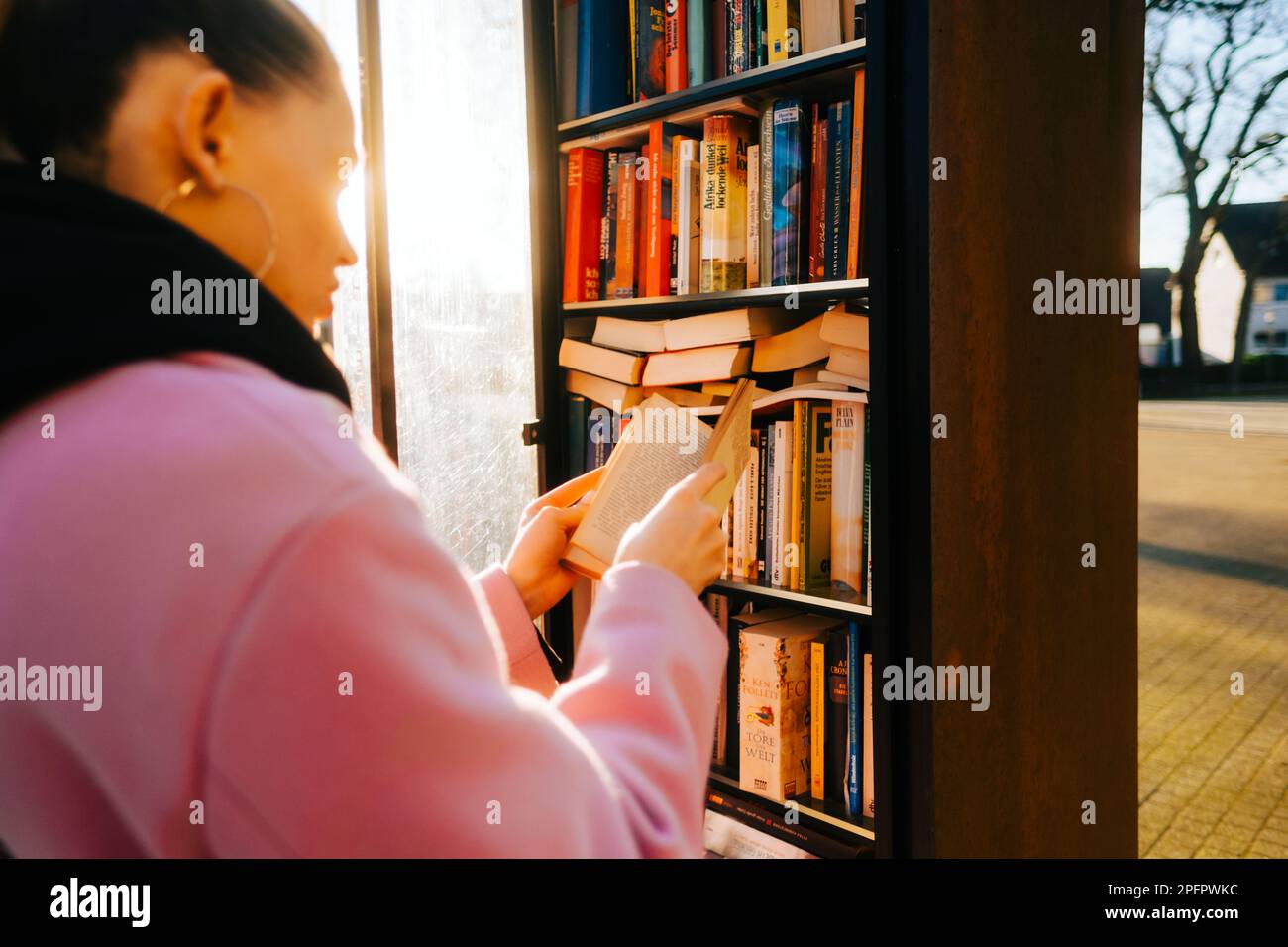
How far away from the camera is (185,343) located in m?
0.47

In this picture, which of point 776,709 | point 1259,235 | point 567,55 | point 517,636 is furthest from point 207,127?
point 1259,235

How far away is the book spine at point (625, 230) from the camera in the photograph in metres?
1.98

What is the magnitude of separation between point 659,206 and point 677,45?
34 cm

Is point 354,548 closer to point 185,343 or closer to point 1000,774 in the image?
point 185,343

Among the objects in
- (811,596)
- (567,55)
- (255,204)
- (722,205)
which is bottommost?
(811,596)

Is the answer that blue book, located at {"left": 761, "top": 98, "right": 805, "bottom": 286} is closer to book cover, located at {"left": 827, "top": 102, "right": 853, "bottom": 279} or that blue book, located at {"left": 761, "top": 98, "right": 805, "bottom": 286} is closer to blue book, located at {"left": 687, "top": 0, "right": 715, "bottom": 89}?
book cover, located at {"left": 827, "top": 102, "right": 853, "bottom": 279}

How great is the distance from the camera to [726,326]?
1804mm

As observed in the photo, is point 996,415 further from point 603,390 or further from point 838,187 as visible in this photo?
point 603,390

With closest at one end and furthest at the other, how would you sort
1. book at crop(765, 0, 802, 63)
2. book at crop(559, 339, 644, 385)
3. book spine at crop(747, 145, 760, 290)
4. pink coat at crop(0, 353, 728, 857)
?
pink coat at crop(0, 353, 728, 857)
book at crop(765, 0, 802, 63)
book spine at crop(747, 145, 760, 290)
book at crop(559, 339, 644, 385)

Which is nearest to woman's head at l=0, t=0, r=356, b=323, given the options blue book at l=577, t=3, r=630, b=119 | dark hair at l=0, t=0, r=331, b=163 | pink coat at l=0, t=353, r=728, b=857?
dark hair at l=0, t=0, r=331, b=163

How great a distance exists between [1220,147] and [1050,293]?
0.60 meters

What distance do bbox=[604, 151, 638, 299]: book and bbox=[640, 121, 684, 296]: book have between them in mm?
63

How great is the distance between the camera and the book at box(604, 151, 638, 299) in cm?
198
